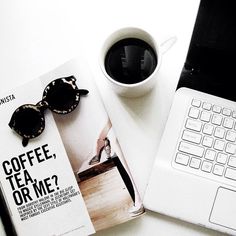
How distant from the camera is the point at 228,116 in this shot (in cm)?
72

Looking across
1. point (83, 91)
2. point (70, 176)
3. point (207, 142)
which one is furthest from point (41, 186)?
point (207, 142)

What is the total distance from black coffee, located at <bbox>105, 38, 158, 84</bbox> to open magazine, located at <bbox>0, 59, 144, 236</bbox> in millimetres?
51

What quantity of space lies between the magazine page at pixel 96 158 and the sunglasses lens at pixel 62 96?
1cm

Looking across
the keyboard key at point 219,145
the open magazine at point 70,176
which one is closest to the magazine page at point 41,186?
the open magazine at point 70,176

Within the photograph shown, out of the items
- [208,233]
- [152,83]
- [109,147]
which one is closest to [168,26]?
[152,83]

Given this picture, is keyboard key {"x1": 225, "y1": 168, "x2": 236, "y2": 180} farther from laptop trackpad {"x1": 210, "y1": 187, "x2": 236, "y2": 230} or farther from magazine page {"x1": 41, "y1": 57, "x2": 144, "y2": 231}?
magazine page {"x1": 41, "y1": 57, "x2": 144, "y2": 231}

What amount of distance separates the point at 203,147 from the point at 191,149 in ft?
0.06

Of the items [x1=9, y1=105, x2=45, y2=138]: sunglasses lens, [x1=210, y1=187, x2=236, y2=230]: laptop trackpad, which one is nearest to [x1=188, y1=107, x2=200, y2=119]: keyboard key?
[x1=210, y1=187, x2=236, y2=230]: laptop trackpad

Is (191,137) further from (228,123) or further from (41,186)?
(41,186)

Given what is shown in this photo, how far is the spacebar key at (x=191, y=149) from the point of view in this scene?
709 mm

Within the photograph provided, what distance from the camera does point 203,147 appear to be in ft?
2.33

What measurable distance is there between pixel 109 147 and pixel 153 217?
125 millimetres

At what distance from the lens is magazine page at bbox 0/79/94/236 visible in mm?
729

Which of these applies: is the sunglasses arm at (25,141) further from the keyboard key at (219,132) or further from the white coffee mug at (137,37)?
the keyboard key at (219,132)
